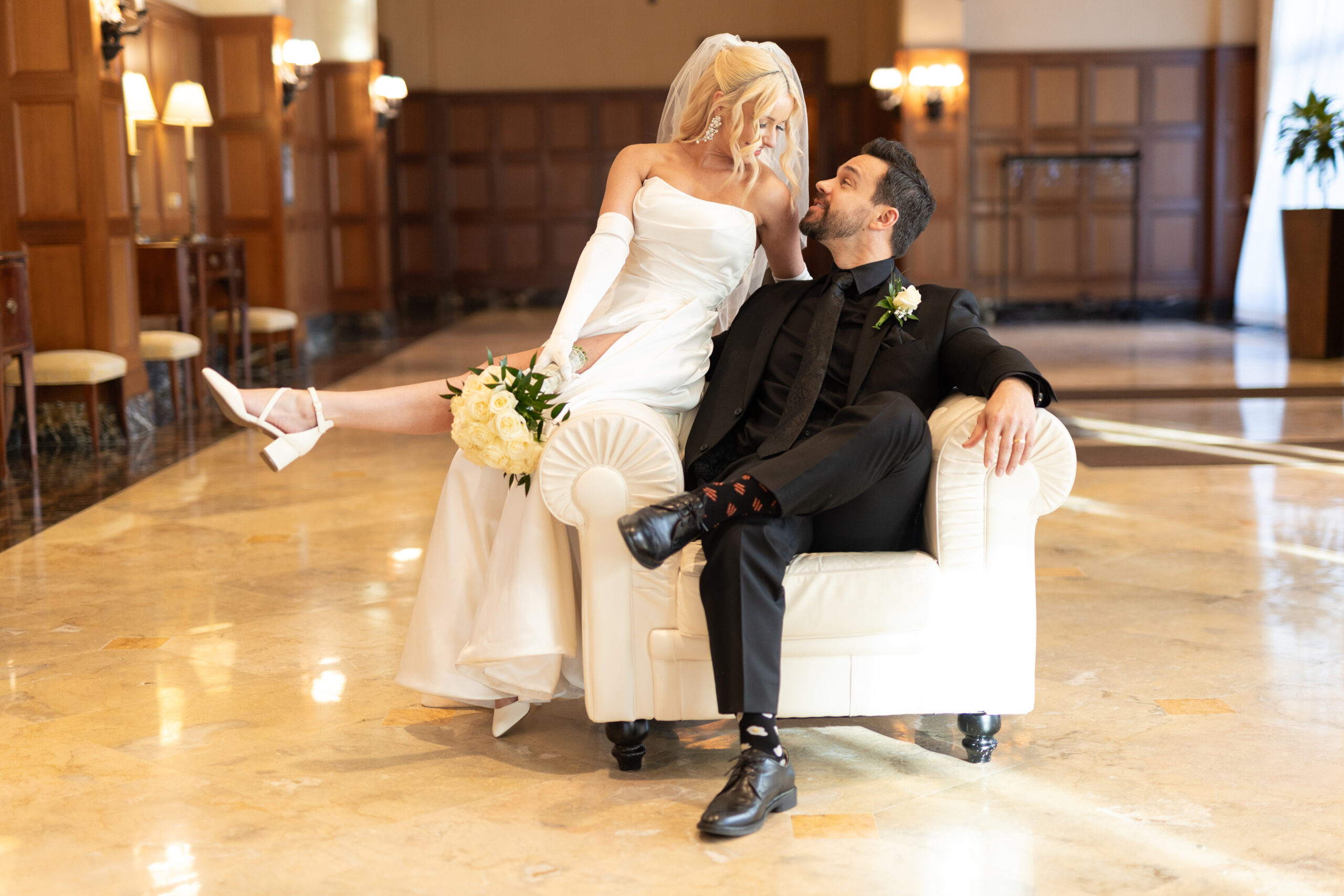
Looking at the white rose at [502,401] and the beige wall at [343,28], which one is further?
the beige wall at [343,28]

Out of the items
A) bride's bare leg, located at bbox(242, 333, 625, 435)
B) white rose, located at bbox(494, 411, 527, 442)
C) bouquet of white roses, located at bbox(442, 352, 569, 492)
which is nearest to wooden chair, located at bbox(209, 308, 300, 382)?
bride's bare leg, located at bbox(242, 333, 625, 435)

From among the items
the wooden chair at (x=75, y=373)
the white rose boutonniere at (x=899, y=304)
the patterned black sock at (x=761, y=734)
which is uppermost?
the white rose boutonniere at (x=899, y=304)

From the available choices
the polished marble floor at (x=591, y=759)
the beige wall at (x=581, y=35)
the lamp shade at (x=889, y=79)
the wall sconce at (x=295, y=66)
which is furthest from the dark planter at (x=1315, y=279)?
the wall sconce at (x=295, y=66)

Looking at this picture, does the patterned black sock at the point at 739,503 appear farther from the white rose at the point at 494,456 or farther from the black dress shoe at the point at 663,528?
the white rose at the point at 494,456

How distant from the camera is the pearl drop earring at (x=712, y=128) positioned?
2.91 m

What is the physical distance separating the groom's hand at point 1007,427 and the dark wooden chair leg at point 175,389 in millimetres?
5726

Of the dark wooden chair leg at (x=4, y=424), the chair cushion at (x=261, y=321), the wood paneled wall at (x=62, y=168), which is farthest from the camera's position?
the chair cushion at (x=261, y=321)

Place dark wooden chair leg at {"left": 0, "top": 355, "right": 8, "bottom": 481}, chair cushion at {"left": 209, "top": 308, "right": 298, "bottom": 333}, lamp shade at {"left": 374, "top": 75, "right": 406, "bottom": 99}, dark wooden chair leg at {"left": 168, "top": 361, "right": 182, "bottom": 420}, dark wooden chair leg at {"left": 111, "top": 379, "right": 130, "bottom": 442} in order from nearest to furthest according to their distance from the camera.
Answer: dark wooden chair leg at {"left": 0, "top": 355, "right": 8, "bottom": 481}
dark wooden chair leg at {"left": 111, "top": 379, "right": 130, "bottom": 442}
dark wooden chair leg at {"left": 168, "top": 361, "right": 182, "bottom": 420}
chair cushion at {"left": 209, "top": 308, "right": 298, "bottom": 333}
lamp shade at {"left": 374, "top": 75, "right": 406, "bottom": 99}

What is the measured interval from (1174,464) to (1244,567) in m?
1.72

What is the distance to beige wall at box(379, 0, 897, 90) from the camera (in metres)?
14.6

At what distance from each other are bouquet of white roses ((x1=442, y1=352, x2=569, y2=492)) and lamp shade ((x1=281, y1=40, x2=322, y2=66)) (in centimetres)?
785

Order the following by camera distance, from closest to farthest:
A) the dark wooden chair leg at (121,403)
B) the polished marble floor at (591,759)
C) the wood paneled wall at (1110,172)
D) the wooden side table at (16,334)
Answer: the polished marble floor at (591,759), the wooden side table at (16,334), the dark wooden chair leg at (121,403), the wood paneled wall at (1110,172)

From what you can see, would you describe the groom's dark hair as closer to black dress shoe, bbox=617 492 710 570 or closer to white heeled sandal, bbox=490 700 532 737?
black dress shoe, bbox=617 492 710 570

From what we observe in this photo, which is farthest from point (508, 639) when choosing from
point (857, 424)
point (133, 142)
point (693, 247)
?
point (133, 142)
